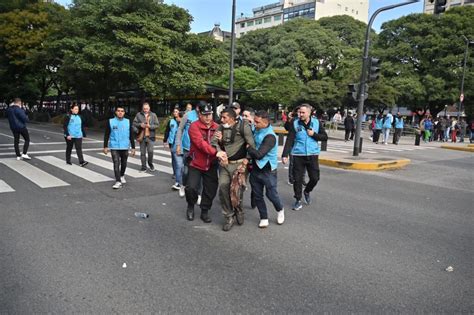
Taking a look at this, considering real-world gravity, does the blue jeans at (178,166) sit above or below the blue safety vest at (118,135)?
below

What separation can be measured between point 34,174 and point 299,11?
282 feet

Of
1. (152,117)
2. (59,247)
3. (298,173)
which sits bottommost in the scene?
(59,247)

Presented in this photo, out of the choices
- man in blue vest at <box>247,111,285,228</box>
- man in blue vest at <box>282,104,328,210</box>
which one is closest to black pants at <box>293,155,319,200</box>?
man in blue vest at <box>282,104,328,210</box>

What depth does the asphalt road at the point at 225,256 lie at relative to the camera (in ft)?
10.5

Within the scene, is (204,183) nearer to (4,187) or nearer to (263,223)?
(263,223)

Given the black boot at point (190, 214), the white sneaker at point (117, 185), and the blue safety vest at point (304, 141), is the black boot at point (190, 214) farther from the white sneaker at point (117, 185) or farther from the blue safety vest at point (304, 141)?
the white sneaker at point (117, 185)

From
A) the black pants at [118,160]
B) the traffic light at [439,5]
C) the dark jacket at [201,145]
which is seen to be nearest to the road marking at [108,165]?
the black pants at [118,160]

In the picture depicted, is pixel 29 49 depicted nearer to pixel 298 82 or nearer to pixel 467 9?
pixel 298 82

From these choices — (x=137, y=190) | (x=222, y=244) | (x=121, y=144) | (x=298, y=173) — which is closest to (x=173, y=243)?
(x=222, y=244)

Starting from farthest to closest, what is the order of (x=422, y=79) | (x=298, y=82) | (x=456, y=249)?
(x=298, y=82), (x=422, y=79), (x=456, y=249)

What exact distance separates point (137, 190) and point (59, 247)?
120 inches

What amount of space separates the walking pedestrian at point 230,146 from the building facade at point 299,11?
248ft

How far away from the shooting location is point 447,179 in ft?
32.8

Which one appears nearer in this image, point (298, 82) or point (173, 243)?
point (173, 243)
